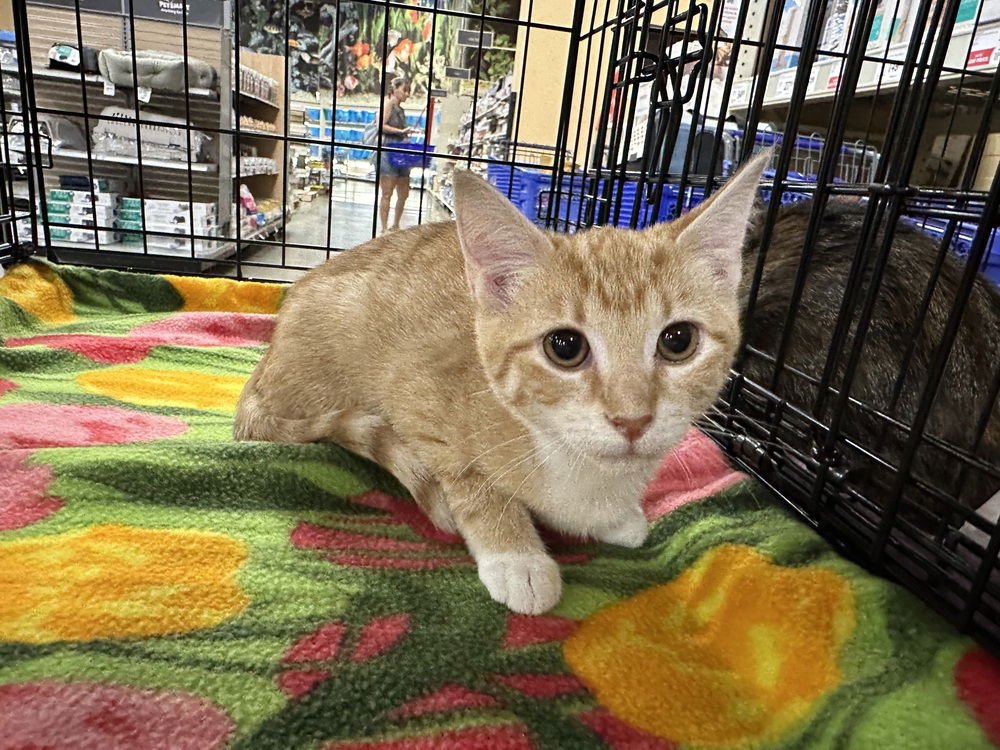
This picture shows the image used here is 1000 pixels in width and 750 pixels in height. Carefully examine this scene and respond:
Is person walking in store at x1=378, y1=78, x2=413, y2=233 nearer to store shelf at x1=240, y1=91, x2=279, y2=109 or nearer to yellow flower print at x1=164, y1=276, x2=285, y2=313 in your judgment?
store shelf at x1=240, y1=91, x2=279, y2=109

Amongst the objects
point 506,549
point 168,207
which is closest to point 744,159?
point 506,549

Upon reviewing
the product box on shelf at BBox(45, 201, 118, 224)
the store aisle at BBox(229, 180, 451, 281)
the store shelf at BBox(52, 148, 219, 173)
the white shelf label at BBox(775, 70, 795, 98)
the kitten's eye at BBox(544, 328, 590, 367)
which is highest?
the white shelf label at BBox(775, 70, 795, 98)

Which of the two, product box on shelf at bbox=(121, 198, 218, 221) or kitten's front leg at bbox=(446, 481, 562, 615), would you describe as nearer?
kitten's front leg at bbox=(446, 481, 562, 615)

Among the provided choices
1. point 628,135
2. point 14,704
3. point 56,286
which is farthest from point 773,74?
point 14,704

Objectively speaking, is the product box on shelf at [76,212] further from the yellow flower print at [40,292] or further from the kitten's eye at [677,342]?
the kitten's eye at [677,342]

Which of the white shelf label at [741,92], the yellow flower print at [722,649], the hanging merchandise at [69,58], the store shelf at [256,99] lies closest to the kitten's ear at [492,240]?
the yellow flower print at [722,649]

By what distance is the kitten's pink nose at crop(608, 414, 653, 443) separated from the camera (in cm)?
80

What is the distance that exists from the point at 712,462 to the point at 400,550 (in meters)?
0.63

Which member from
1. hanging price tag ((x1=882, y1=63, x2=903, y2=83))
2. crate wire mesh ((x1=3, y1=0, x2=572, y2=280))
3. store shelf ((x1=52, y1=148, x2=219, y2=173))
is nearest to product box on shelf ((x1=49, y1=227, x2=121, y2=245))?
crate wire mesh ((x1=3, y1=0, x2=572, y2=280))

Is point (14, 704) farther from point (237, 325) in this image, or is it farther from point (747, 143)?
point (237, 325)

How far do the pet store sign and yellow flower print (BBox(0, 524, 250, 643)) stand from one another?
3507 millimetres

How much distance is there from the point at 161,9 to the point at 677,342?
402 cm

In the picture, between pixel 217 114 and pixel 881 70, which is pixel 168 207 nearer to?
pixel 217 114

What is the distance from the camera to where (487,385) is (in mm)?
1054
